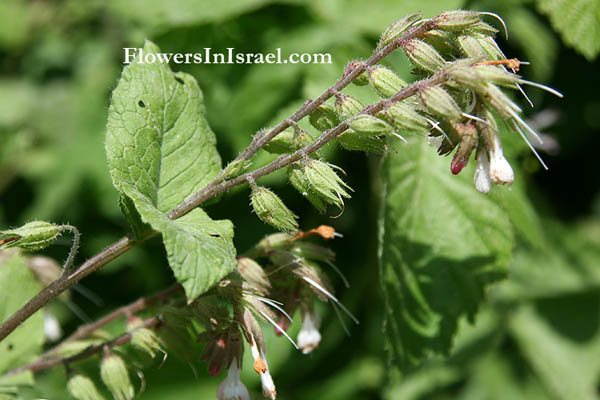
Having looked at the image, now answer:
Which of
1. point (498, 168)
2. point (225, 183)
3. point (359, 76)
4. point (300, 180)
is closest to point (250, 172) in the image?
point (225, 183)

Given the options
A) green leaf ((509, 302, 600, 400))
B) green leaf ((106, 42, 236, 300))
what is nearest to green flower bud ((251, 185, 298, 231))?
green leaf ((106, 42, 236, 300))

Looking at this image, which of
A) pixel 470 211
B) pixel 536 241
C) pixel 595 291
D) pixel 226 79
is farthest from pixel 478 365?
pixel 226 79

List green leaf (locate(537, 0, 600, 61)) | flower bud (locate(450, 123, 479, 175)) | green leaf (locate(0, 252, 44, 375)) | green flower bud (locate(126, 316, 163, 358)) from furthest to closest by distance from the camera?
green leaf (locate(537, 0, 600, 61)), green leaf (locate(0, 252, 44, 375)), green flower bud (locate(126, 316, 163, 358)), flower bud (locate(450, 123, 479, 175))

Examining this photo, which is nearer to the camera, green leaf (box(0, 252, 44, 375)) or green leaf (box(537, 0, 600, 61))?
green leaf (box(0, 252, 44, 375))

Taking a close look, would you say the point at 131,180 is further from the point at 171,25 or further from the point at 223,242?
the point at 171,25

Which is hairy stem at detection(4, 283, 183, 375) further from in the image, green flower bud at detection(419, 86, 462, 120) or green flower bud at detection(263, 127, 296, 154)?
green flower bud at detection(419, 86, 462, 120)

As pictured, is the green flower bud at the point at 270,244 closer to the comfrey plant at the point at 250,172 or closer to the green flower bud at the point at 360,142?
the comfrey plant at the point at 250,172
